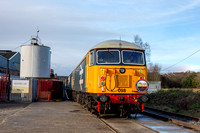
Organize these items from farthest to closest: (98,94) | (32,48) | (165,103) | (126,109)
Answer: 1. (32,48)
2. (165,103)
3. (126,109)
4. (98,94)

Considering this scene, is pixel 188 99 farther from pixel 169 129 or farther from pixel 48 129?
pixel 48 129

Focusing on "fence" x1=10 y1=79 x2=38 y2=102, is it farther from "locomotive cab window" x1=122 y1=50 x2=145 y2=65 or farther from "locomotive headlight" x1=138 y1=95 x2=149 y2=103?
"locomotive headlight" x1=138 y1=95 x2=149 y2=103

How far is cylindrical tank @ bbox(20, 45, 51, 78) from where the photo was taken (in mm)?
31203

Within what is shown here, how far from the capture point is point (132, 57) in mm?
10961

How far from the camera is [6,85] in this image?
20.9 m

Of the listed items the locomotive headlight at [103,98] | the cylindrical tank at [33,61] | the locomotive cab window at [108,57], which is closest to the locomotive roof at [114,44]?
the locomotive cab window at [108,57]

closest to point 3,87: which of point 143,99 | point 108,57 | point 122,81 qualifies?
point 108,57

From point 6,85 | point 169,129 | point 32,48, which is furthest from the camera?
point 32,48

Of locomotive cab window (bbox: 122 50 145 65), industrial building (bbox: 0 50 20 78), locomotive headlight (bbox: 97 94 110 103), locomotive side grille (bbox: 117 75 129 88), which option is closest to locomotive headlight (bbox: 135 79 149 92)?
locomotive side grille (bbox: 117 75 129 88)

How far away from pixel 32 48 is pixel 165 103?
792 inches

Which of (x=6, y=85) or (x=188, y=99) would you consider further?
(x=6, y=85)

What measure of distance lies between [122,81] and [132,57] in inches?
53.3

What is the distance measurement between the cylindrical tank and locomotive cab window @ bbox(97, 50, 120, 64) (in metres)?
22.3

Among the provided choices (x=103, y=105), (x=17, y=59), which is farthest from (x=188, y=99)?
(x=17, y=59)
